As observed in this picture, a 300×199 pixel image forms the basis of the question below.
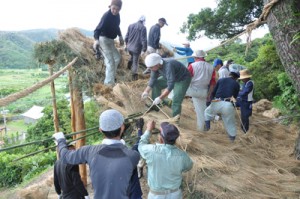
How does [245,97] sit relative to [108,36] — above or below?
below

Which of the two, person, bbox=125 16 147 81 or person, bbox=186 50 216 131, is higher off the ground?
person, bbox=125 16 147 81

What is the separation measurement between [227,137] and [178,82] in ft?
3.26

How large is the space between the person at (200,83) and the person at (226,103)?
0.09 meters

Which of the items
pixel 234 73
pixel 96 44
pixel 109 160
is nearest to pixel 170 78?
pixel 234 73

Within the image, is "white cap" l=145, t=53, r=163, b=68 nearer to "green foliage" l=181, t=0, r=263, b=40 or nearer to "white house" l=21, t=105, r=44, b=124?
"green foliage" l=181, t=0, r=263, b=40

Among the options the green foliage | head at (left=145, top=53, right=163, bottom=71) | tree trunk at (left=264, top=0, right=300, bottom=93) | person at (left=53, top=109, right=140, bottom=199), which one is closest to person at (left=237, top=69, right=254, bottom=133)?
tree trunk at (left=264, top=0, right=300, bottom=93)

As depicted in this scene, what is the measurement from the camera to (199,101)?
397 cm

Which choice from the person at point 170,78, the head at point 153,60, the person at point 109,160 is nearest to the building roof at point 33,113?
the person at point 170,78

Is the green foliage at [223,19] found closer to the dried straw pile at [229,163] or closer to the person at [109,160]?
the dried straw pile at [229,163]

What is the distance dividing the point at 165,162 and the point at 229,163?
1.04 metres

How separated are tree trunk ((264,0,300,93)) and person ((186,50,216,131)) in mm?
1088

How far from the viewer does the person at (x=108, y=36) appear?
4.05m

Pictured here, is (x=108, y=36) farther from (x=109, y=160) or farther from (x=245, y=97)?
(x=109, y=160)

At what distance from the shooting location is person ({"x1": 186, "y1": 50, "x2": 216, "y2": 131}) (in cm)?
385
